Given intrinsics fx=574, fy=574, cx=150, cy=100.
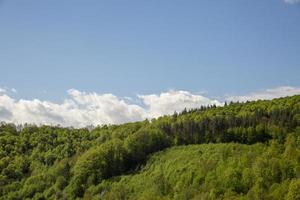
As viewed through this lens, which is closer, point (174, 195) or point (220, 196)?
point (220, 196)

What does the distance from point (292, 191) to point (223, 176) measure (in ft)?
116

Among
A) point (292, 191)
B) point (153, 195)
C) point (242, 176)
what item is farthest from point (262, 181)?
point (153, 195)

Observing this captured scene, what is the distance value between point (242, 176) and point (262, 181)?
30.7 ft

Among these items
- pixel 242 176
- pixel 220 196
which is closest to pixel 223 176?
pixel 242 176

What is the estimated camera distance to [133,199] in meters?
199

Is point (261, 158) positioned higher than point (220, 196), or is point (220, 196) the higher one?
point (261, 158)

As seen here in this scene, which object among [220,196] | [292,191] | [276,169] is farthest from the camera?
[276,169]

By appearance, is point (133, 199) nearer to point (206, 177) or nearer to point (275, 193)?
point (206, 177)

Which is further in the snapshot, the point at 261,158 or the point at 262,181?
the point at 261,158

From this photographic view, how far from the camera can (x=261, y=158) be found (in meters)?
199

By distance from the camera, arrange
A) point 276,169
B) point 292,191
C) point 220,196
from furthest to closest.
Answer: point 276,169 → point 220,196 → point 292,191

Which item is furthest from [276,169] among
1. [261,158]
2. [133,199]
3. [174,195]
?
[133,199]

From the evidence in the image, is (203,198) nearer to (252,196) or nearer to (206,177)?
(252,196)

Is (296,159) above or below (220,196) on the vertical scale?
above
